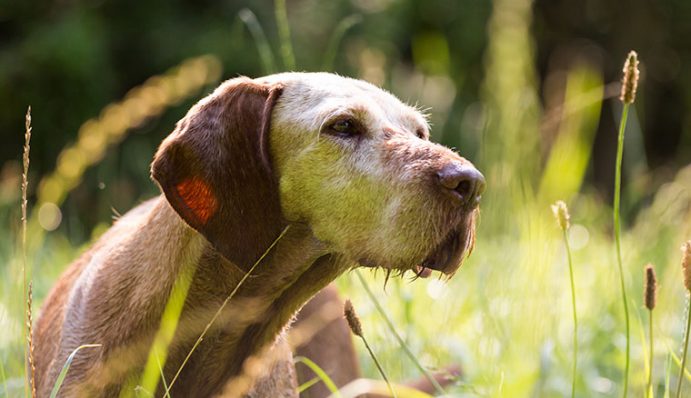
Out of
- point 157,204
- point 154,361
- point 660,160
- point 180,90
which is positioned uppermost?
point 180,90

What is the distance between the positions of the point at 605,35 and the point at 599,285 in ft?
32.5

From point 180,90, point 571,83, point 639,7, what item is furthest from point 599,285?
point 639,7

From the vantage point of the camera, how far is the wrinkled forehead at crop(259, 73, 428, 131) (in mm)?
2715

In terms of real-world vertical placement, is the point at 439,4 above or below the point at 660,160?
above

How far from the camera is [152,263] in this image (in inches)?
108

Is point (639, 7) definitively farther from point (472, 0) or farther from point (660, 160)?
point (472, 0)

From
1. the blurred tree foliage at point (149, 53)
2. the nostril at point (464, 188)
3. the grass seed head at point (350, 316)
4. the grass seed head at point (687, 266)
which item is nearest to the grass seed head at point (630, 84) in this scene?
the grass seed head at point (687, 266)

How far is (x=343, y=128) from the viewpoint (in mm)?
2709

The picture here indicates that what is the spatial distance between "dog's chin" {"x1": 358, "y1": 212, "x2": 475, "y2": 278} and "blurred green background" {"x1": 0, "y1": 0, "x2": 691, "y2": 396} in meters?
0.32

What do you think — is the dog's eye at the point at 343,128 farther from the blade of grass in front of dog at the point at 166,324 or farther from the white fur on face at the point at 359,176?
the blade of grass in front of dog at the point at 166,324

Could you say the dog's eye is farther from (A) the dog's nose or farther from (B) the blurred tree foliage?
(B) the blurred tree foliage

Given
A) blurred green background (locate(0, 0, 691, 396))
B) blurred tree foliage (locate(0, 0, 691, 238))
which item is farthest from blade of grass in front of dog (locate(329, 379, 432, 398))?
blurred tree foliage (locate(0, 0, 691, 238))

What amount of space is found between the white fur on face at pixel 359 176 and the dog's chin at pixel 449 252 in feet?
0.03

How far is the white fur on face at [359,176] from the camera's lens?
2520 mm
